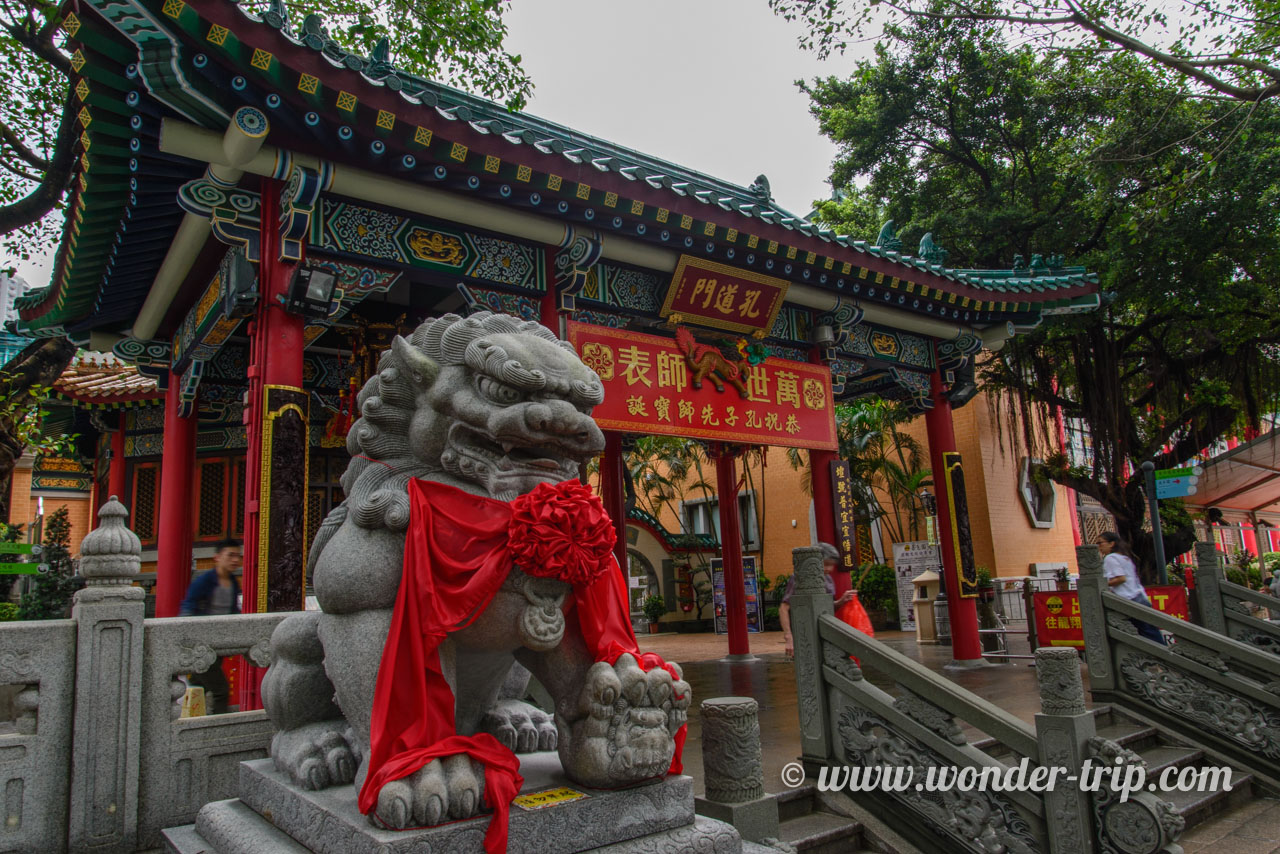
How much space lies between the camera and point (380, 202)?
5059 mm

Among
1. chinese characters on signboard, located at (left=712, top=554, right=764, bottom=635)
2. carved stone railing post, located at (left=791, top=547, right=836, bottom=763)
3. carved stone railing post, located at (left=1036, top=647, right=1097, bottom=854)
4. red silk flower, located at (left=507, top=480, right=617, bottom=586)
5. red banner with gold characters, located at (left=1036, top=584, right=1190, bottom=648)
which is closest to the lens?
red silk flower, located at (left=507, top=480, right=617, bottom=586)

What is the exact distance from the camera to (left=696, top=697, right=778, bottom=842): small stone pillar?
2.88 meters

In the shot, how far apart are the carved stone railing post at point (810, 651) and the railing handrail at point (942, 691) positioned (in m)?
0.09

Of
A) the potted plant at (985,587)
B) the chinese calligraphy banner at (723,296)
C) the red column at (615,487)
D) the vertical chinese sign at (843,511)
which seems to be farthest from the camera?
the potted plant at (985,587)

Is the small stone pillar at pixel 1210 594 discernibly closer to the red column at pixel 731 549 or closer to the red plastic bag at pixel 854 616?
the red plastic bag at pixel 854 616

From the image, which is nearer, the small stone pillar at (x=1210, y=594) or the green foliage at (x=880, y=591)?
the small stone pillar at (x=1210, y=594)

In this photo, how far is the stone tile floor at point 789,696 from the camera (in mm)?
4297

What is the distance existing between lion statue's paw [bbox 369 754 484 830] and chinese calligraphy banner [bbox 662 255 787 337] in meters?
5.08

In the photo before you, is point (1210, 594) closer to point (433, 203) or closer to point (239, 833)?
point (433, 203)

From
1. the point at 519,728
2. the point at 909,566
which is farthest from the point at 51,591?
the point at 909,566

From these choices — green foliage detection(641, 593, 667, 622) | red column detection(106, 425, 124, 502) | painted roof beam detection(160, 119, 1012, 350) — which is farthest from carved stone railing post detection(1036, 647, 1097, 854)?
green foliage detection(641, 593, 667, 622)

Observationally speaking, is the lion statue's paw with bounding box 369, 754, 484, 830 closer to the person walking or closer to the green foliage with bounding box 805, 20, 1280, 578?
the person walking

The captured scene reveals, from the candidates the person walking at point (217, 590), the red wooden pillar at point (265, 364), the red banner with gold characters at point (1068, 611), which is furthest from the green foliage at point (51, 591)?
the red banner with gold characters at point (1068, 611)

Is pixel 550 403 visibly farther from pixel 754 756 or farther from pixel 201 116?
pixel 201 116
